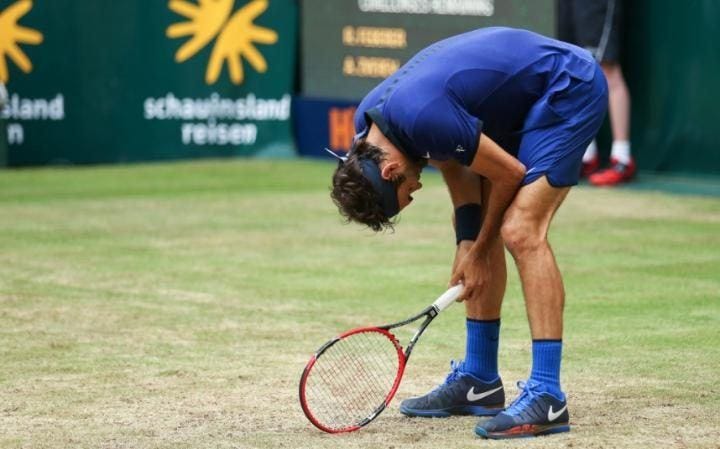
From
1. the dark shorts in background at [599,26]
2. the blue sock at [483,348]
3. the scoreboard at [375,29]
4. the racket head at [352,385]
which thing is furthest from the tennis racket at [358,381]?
the scoreboard at [375,29]

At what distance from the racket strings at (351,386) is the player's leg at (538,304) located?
1.35 feet

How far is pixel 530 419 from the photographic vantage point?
15.9 ft

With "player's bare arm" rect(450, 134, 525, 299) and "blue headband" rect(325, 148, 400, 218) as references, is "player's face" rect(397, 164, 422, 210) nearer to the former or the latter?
"blue headband" rect(325, 148, 400, 218)

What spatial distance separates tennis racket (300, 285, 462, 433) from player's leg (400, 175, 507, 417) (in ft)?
0.52

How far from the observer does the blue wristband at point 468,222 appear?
523cm

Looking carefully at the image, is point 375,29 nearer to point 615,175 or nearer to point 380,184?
point 615,175

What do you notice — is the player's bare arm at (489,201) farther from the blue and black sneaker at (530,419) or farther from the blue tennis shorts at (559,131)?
the blue and black sneaker at (530,419)

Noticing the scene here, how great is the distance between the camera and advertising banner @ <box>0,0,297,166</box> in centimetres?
1316

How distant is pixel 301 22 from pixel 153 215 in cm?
441

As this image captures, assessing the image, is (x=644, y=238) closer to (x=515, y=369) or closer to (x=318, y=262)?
(x=318, y=262)

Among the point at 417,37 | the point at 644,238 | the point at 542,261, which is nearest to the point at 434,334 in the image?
the point at 542,261

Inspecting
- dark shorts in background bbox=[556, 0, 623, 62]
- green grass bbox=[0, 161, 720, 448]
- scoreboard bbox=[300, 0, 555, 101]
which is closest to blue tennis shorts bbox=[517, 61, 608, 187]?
green grass bbox=[0, 161, 720, 448]

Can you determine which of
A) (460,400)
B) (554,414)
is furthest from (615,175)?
(554,414)

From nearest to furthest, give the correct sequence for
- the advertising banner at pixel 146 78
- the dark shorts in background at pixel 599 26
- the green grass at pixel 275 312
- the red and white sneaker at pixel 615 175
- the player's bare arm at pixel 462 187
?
1. the green grass at pixel 275 312
2. the player's bare arm at pixel 462 187
3. the dark shorts in background at pixel 599 26
4. the red and white sneaker at pixel 615 175
5. the advertising banner at pixel 146 78
